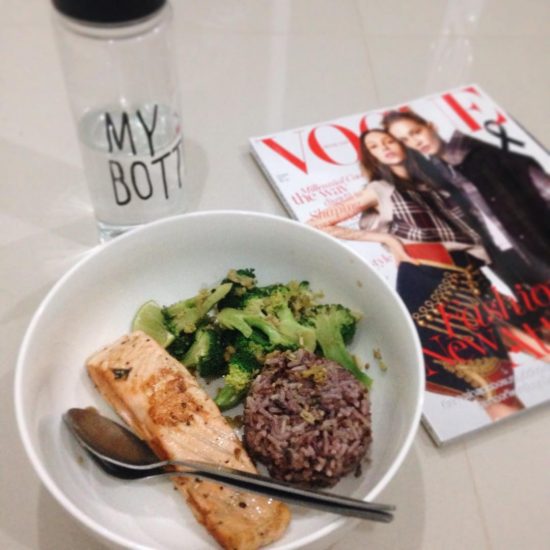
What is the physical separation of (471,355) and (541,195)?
1.31ft

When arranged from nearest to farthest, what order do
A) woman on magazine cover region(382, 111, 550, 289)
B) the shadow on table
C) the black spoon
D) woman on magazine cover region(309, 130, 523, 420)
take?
the black spoon, the shadow on table, woman on magazine cover region(309, 130, 523, 420), woman on magazine cover region(382, 111, 550, 289)

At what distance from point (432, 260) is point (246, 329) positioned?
38 cm

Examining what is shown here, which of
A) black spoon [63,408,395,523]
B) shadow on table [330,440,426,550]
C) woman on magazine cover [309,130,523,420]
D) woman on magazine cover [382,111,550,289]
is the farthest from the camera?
woman on magazine cover [382,111,550,289]

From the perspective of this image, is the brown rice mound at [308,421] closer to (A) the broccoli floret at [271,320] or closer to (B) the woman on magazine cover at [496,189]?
(A) the broccoli floret at [271,320]

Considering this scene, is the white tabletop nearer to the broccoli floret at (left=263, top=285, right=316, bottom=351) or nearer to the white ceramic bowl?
the white ceramic bowl

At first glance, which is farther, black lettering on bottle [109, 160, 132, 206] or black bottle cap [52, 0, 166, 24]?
black lettering on bottle [109, 160, 132, 206]

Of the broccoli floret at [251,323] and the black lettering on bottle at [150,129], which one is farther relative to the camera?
the black lettering on bottle at [150,129]

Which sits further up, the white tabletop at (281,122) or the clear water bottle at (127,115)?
the clear water bottle at (127,115)

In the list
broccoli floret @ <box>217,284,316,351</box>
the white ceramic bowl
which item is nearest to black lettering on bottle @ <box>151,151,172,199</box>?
the white ceramic bowl

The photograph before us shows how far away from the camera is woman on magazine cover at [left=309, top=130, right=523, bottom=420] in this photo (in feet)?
2.98

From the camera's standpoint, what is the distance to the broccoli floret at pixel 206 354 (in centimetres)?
83

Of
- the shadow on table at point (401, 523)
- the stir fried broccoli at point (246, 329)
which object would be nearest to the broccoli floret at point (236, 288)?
the stir fried broccoli at point (246, 329)

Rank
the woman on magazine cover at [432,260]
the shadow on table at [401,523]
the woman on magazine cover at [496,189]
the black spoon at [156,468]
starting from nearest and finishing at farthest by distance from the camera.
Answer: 1. the black spoon at [156,468]
2. the shadow on table at [401,523]
3. the woman on magazine cover at [432,260]
4. the woman on magazine cover at [496,189]

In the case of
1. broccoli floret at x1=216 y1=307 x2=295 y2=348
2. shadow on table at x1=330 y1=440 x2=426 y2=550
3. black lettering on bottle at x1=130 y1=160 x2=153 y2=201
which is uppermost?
black lettering on bottle at x1=130 y1=160 x2=153 y2=201
